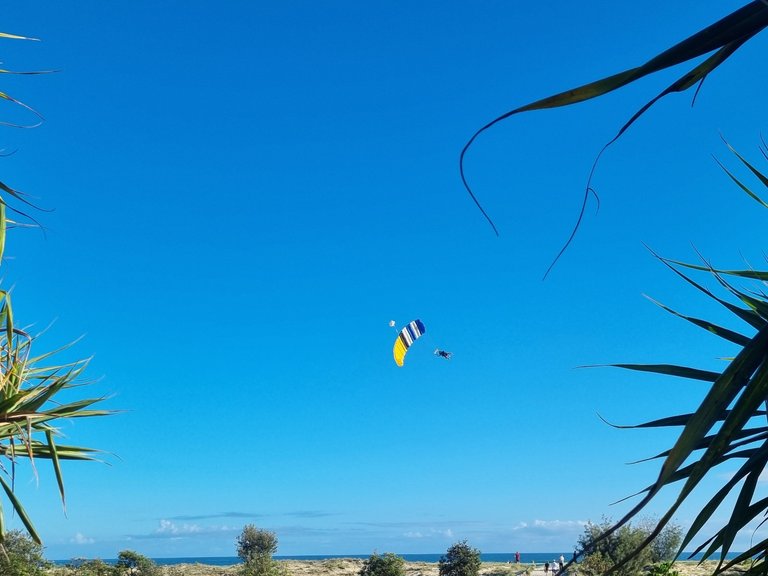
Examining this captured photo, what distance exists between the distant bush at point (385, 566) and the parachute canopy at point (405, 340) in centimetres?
1397

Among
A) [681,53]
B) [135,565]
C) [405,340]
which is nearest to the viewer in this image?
[681,53]

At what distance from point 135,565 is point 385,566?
13.8 m

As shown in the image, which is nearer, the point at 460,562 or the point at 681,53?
the point at 681,53

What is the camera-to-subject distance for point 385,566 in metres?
41.9

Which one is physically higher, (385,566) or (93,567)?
(93,567)

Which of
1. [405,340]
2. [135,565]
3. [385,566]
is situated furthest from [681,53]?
[405,340]

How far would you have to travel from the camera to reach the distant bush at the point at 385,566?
136ft

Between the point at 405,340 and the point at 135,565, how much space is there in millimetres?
22141

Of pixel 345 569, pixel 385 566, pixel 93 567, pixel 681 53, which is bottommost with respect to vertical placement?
pixel 345 569

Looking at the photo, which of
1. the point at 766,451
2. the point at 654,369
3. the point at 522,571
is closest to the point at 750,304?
the point at 654,369

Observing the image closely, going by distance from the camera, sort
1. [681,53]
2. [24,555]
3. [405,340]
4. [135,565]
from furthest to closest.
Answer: [405,340], [135,565], [24,555], [681,53]

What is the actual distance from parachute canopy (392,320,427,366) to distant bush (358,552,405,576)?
14.0m

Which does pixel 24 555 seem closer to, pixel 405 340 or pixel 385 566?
pixel 385 566

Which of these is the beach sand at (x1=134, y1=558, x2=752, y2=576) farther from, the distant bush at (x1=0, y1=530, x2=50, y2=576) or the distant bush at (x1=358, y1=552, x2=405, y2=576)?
the distant bush at (x1=0, y1=530, x2=50, y2=576)
